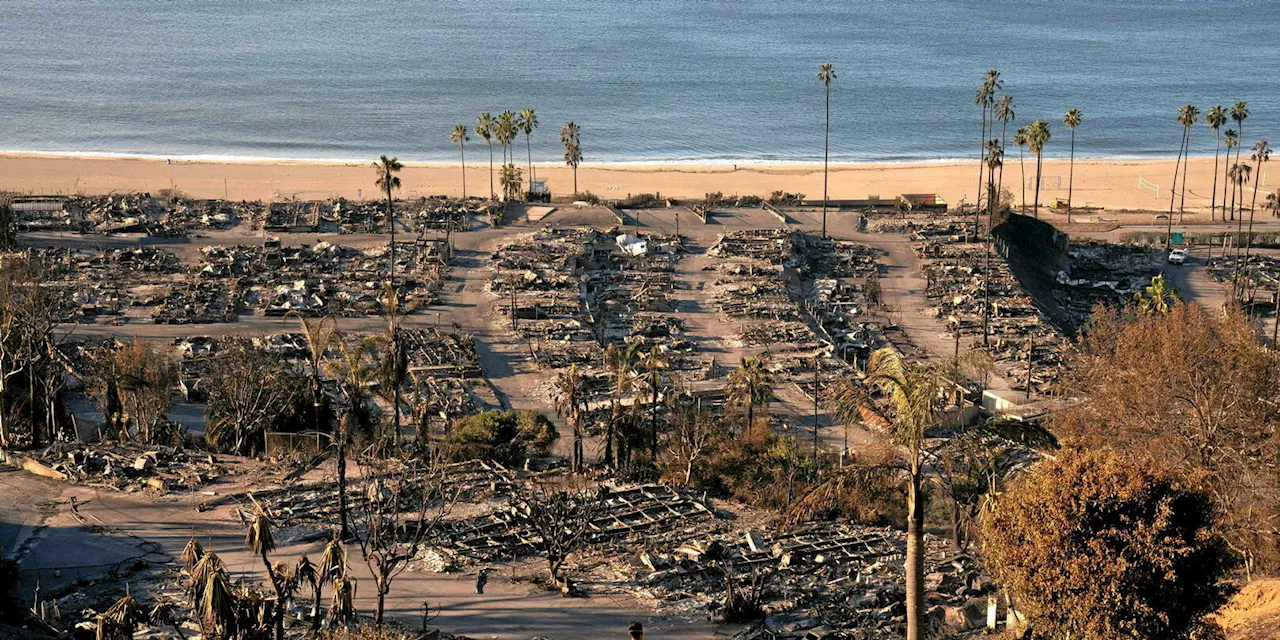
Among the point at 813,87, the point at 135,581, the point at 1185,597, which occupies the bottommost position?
the point at 135,581

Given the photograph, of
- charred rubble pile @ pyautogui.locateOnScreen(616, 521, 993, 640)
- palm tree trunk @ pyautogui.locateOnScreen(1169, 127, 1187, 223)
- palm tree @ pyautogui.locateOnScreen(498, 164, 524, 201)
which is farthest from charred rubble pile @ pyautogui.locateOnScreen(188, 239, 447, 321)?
palm tree trunk @ pyautogui.locateOnScreen(1169, 127, 1187, 223)

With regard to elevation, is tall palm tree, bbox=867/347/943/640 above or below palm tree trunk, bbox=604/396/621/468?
above

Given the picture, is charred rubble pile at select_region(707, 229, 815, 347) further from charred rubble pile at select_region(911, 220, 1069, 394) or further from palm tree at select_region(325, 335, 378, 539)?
palm tree at select_region(325, 335, 378, 539)

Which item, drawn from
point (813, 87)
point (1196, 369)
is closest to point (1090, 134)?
point (813, 87)

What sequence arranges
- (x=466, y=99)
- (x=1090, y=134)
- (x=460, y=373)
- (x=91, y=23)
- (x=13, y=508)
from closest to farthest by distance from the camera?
(x=13, y=508) < (x=460, y=373) < (x=1090, y=134) < (x=466, y=99) < (x=91, y=23)

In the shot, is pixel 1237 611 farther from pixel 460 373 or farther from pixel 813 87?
pixel 813 87

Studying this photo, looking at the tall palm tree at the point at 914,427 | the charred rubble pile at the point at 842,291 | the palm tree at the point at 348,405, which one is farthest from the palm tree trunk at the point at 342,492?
the charred rubble pile at the point at 842,291
